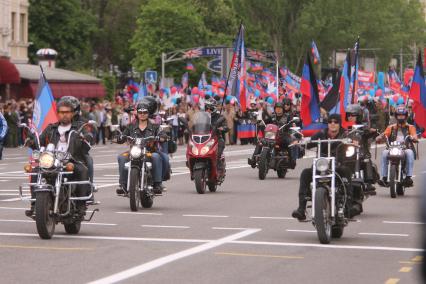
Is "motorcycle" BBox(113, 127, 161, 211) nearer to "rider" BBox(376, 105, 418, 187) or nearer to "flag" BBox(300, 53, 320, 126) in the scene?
"flag" BBox(300, 53, 320, 126)

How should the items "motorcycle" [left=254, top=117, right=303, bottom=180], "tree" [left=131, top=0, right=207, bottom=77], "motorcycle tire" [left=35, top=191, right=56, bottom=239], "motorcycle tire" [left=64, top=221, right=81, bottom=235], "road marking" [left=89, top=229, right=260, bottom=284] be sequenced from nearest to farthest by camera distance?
"road marking" [left=89, top=229, right=260, bottom=284], "motorcycle tire" [left=35, top=191, right=56, bottom=239], "motorcycle tire" [left=64, top=221, right=81, bottom=235], "motorcycle" [left=254, top=117, right=303, bottom=180], "tree" [left=131, top=0, right=207, bottom=77]

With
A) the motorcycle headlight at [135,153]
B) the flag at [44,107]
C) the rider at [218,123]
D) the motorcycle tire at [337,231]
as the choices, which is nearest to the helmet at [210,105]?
the rider at [218,123]

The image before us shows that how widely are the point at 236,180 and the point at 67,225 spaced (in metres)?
12.0

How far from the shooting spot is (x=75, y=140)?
15117mm

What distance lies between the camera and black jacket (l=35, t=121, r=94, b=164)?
49.6 ft

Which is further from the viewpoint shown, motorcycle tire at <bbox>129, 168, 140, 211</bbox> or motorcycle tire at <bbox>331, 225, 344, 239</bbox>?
motorcycle tire at <bbox>129, 168, 140, 211</bbox>

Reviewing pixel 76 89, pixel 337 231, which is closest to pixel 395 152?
pixel 337 231

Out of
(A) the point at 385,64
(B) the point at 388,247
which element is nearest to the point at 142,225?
(B) the point at 388,247

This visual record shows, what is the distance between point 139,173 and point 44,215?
4.49 metres

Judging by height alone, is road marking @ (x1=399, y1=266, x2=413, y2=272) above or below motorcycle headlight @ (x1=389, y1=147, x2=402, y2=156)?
below

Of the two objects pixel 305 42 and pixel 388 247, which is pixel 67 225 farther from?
pixel 305 42

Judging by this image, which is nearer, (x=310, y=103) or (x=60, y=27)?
(x=310, y=103)

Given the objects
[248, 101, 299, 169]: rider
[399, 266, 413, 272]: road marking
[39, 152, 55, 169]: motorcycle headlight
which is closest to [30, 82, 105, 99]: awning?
[248, 101, 299, 169]: rider

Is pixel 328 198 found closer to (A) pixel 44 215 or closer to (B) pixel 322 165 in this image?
(B) pixel 322 165
